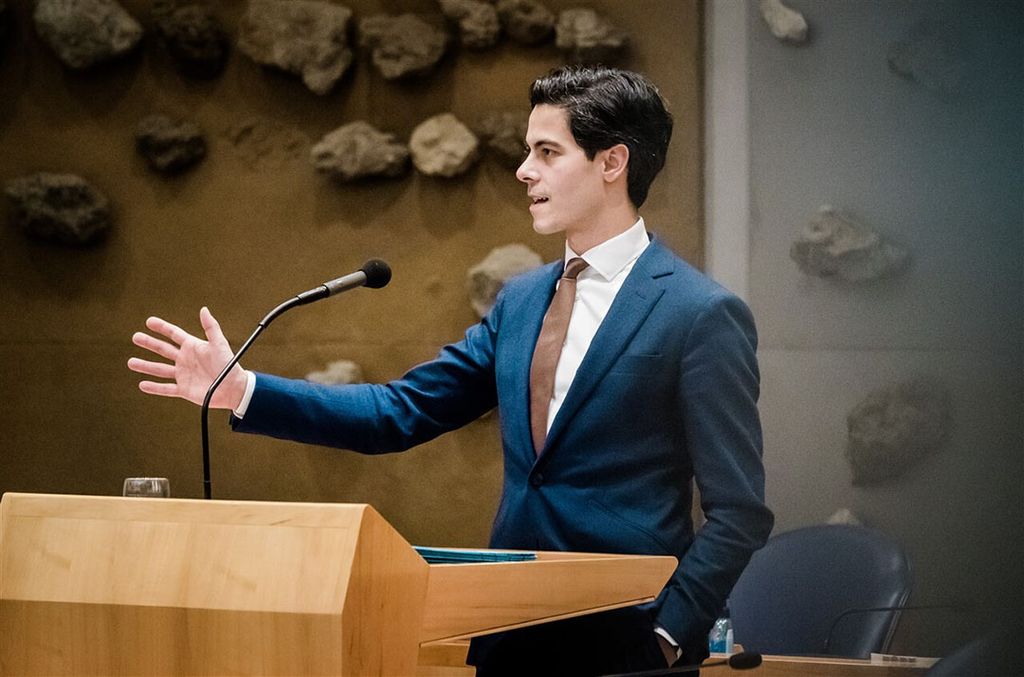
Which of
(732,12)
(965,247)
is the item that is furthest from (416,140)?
(965,247)

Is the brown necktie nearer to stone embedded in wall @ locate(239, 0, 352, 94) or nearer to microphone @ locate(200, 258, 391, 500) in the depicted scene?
microphone @ locate(200, 258, 391, 500)

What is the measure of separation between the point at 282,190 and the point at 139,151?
18.0 inches

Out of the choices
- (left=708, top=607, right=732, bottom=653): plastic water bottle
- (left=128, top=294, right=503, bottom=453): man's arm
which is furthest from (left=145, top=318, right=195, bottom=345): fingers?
(left=708, top=607, right=732, bottom=653): plastic water bottle

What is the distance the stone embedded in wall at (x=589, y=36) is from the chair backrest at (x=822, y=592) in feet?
4.56

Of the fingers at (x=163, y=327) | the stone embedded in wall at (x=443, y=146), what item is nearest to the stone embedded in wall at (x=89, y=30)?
the stone embedded in wall at (x=443, y=146)

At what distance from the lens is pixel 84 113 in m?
3.78

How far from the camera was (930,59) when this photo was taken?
10.3 feet

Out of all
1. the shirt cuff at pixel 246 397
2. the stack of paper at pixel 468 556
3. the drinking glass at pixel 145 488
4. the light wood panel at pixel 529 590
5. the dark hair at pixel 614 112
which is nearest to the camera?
the light wood panel at pixel 529 590

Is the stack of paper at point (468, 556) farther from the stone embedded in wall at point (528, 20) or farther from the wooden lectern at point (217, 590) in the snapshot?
the stone embedded in wall at point (528, 20)

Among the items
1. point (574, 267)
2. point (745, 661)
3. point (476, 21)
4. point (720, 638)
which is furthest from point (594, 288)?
point (476, 21)

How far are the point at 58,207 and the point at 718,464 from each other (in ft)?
8.19

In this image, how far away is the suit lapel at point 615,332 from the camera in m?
1.96

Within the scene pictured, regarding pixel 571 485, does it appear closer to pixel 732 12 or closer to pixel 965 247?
pixel 965 247

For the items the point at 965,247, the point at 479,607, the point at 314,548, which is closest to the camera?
the point at 314,548
